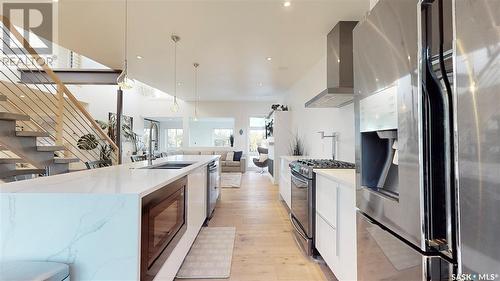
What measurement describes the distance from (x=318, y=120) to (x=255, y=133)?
20.1ft

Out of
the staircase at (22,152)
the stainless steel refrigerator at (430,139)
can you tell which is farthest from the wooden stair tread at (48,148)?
the stainless steel refrigerator at (430,139)

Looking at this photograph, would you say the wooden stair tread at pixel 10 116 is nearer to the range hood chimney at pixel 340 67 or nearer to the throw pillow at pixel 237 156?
the range hood chimney at pixel 340 67

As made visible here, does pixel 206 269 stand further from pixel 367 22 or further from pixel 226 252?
pixel 367 22

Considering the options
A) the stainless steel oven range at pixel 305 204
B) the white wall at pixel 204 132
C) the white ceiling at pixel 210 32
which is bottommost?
the stainless steel oven range at pixel 305 204

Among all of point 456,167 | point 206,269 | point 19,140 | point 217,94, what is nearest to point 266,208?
point 206,269

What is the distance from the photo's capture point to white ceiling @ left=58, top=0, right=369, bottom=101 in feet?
9.23

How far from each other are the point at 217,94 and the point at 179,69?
10.3 feet

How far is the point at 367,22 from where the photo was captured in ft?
4.25

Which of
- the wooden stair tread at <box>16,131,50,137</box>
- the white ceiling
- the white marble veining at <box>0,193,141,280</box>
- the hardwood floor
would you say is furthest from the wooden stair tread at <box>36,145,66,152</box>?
the white marble veining at <box>0,193,141,280</box>

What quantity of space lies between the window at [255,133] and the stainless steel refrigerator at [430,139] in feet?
29.6

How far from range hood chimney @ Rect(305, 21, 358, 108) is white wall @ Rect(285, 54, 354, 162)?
0.34 metres

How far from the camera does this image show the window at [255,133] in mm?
10391

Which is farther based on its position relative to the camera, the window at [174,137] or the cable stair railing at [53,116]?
the window at [174,137]

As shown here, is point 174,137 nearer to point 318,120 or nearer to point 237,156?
point 237,156
